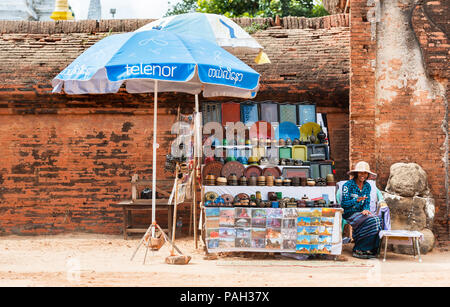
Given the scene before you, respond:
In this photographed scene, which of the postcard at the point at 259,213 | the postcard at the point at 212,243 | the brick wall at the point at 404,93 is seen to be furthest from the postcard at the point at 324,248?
the brick wall at the point at 404,93

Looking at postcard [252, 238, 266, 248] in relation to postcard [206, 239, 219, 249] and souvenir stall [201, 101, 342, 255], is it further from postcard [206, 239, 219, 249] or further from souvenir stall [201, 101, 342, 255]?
postcard [206, 239, 219, 249]

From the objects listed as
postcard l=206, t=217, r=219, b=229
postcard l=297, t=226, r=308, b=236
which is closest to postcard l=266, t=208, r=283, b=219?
postcard l=297, t=226, r=308, b=236

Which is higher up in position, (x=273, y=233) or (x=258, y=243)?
(x=273, y=233)

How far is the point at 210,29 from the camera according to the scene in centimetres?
807

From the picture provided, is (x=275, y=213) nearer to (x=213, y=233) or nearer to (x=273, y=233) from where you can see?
(x=273, y=233)

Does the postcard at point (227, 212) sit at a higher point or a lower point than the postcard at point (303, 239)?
higher

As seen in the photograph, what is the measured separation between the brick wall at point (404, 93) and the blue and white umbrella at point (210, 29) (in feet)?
6.85

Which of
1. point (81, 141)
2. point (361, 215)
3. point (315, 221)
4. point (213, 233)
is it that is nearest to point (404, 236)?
point (361, 215)

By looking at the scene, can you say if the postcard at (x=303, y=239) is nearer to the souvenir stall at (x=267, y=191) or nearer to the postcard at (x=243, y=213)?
the souvenir stall at (x=267, y=191)

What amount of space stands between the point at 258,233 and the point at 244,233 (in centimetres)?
20

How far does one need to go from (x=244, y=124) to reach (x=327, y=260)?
2626 mm

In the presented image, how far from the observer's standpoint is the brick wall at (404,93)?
902cm

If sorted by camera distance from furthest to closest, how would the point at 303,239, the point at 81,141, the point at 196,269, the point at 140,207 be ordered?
the point at 81,141, the point at 140,207, the point at 303,239, the point at 196,269

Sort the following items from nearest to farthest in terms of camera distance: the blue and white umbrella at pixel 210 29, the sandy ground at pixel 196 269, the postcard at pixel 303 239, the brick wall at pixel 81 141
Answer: the sandy ground at pixel 196 269 < the postcard at pixel 303 239 < the blue and white umbrella at pixel 210 29 < the brick wall at pixel 81 141
